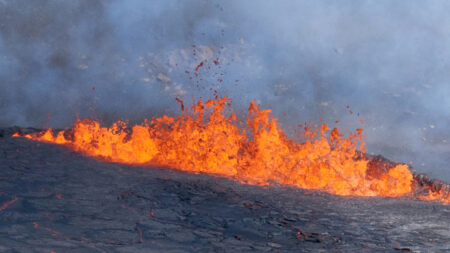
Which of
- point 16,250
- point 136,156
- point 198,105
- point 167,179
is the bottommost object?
point 16,250

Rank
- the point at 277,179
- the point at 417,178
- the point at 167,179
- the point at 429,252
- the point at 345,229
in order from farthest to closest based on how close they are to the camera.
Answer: the point at 417,178 < the point at 277,179 < the point at 167,179 < the point at 345,229 < the point at 429,252

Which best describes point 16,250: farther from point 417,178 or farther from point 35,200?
point 417,178

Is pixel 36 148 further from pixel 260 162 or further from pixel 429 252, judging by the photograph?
pixel 429 252

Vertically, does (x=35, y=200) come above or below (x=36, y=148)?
below

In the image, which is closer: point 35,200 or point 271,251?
point 271,251

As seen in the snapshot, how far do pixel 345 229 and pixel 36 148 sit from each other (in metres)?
8.16

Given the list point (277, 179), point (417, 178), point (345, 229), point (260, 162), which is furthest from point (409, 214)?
point (417, 178)

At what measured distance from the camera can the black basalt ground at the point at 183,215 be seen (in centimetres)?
481

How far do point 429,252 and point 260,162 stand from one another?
611 centimetres

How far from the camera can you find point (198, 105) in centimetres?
1209

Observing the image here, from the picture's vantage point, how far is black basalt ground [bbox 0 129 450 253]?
189 inches

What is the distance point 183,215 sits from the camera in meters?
6.01

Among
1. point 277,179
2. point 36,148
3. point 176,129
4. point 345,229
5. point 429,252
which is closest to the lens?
point 429,252

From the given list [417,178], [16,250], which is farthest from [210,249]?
[417,178]
